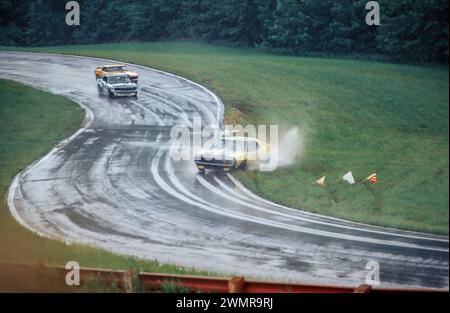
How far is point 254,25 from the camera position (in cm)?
4272

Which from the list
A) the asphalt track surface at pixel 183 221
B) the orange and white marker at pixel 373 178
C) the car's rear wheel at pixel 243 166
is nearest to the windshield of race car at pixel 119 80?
the asphalt track surface at pixel 183 221

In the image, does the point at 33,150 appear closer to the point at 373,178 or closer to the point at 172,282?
the point at 373,178

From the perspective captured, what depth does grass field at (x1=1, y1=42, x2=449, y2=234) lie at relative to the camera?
53.9ft

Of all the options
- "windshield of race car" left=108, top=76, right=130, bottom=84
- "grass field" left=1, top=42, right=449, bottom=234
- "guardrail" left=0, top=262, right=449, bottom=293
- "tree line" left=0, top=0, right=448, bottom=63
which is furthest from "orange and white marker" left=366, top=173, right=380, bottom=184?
"windshield of race car" left=108, top=76, right=130, bottom=84

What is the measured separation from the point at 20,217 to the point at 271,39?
959 inches

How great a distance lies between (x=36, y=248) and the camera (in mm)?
15602

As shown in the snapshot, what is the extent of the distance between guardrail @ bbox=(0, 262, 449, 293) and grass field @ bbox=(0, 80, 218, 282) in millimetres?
1182

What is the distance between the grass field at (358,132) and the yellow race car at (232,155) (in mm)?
639

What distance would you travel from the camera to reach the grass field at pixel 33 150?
14.9m

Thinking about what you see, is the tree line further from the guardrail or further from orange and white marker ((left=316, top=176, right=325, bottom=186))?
the guardrail

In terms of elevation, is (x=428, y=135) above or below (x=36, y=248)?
above

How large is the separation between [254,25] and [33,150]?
68.7 ft
